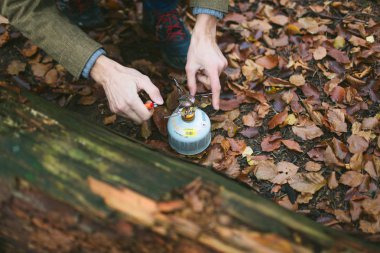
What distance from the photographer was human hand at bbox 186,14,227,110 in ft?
6.51

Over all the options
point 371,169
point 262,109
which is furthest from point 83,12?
point 371,169

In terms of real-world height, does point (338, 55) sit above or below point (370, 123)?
above

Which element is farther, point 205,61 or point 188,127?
point 188,127

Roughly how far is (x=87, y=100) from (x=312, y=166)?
1.69 metres

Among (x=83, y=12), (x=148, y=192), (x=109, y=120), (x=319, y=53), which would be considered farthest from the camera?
(x=83, y=12)

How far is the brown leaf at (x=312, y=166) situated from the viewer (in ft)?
7.48

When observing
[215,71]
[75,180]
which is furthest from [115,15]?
[75,180]

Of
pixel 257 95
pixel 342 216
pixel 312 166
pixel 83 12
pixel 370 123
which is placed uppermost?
pixel 83 12

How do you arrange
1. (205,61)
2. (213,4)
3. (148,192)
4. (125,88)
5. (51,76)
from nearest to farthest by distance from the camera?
(148,192)
(125,88)
(205,61)
(213,4)
(51,76)

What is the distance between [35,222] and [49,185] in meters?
0.18

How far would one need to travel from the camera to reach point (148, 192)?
1292 millimetres

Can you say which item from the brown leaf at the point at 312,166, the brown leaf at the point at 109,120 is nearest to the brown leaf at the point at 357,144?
the brown leaf at the point at 312,166

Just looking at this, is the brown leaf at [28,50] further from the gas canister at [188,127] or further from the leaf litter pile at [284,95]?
the gas canister at [188,127]

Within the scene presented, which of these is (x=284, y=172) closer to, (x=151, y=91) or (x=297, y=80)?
(x=297, y=80)
